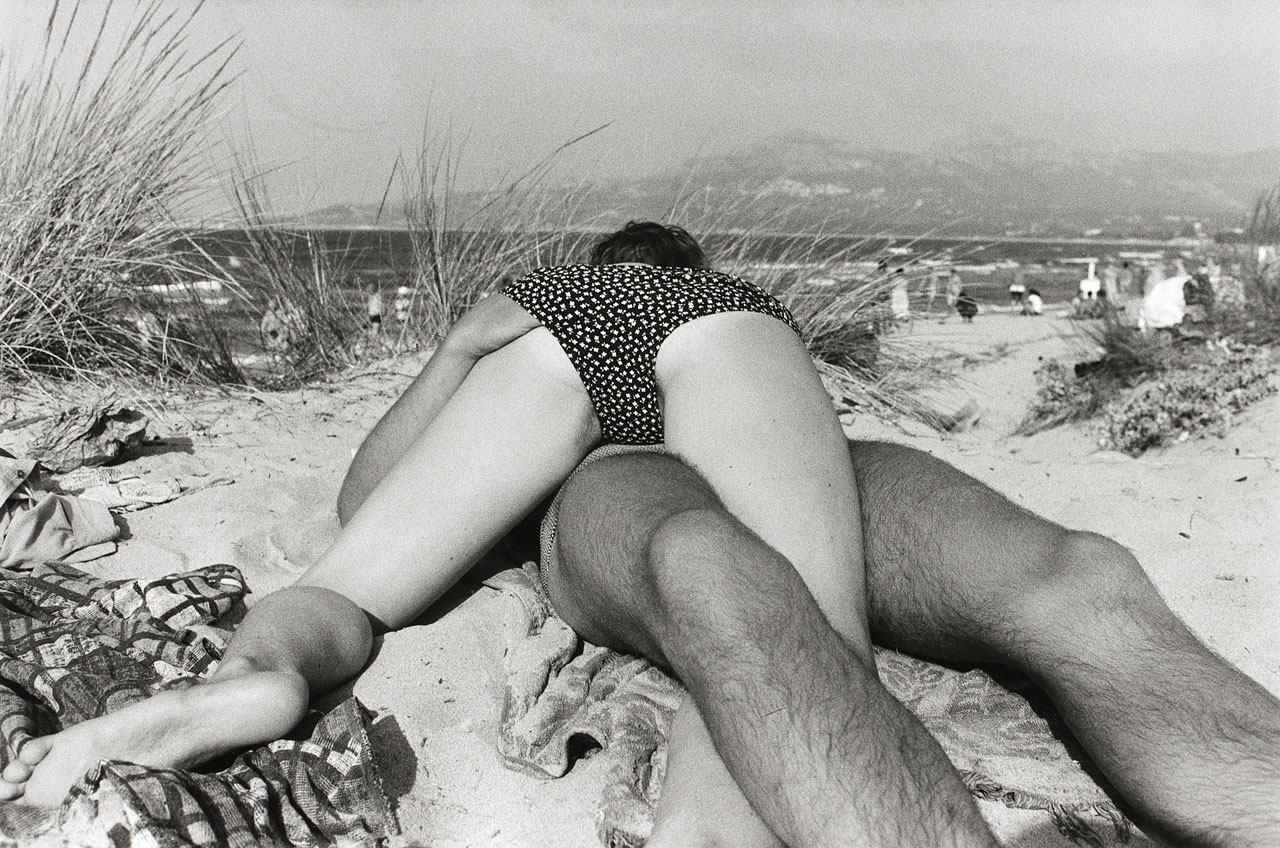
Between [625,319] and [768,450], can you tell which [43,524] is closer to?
[625,319]

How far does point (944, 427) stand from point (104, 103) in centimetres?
364

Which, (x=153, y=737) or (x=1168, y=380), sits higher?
(x=153, y=737)

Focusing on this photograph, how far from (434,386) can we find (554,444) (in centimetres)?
35

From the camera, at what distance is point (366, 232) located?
16.1 ft

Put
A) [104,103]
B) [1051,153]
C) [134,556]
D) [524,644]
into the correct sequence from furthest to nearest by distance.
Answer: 1. [1051,153]
2. [104,103]
3. [134,556]
4. [524,644]

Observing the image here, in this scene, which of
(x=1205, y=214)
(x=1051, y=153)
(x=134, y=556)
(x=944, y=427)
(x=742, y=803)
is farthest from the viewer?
(x=1051, y=153)

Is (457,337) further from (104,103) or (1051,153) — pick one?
(1051,153)

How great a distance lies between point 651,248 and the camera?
237 cm

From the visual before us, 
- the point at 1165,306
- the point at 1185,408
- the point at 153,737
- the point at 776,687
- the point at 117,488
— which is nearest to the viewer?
the point at 776,687

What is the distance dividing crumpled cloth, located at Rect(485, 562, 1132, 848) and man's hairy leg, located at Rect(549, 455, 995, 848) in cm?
21

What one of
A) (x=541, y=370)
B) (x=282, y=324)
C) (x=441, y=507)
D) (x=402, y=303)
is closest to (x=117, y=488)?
(x=441, y=507)

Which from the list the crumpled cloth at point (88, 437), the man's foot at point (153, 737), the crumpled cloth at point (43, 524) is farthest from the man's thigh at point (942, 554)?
the crumpled cloth at point (88, 437)

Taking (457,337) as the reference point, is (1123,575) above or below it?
Result: below

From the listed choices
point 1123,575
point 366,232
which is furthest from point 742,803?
point 366,232
